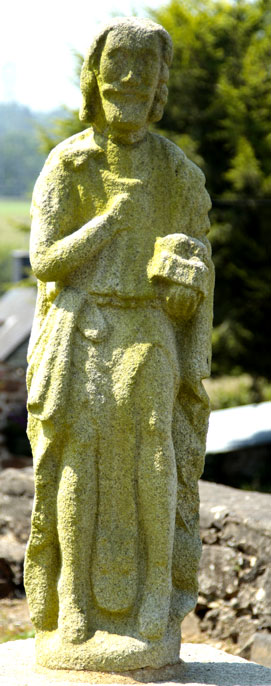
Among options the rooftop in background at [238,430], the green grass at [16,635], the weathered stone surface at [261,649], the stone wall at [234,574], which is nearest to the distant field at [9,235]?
the rooftop in background at [238,430]

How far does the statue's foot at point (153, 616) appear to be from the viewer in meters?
5.04

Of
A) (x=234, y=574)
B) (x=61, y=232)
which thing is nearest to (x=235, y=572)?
(x=234, y=574)

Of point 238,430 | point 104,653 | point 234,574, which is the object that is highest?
point 104,653

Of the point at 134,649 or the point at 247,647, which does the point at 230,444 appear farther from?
the point at 134,649

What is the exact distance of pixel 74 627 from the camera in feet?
16.4

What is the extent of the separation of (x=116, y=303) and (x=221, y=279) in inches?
411

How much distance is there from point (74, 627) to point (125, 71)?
2.68m

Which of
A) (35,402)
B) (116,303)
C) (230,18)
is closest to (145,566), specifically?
(35,402)

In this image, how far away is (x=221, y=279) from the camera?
15.4 meters

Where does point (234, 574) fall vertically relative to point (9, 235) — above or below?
above

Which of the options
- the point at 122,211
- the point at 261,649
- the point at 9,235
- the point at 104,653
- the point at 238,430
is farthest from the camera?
the point at 9,235

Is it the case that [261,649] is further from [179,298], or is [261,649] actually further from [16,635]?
[179,298]

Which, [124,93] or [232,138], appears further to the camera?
[232,138]

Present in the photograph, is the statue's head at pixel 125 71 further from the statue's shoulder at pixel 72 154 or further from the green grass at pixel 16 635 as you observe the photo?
the green grass at pixel 16 635
